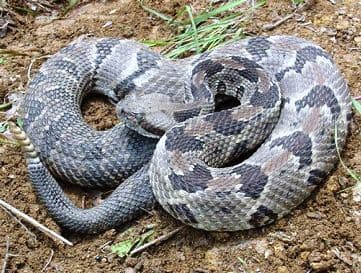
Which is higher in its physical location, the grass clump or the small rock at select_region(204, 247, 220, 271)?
the grass clump

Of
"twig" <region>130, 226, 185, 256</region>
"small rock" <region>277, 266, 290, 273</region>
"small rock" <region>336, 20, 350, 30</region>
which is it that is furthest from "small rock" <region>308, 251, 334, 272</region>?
"small rock" <region>336, 20, 350, 30</region>

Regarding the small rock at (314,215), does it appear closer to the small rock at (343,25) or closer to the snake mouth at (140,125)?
the snake mouth at (140,125)

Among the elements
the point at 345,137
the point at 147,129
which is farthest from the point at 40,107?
the point at 345,137

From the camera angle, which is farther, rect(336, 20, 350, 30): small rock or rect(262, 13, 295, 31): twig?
rect(262, 13, 295, 31): twig

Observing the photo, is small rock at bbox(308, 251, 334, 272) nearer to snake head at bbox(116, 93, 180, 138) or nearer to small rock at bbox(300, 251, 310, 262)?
small rock at bbox(300, 251, 310, 262)

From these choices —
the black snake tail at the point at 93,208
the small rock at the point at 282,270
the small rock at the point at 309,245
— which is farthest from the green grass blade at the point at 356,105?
the black snake tail at the point at 93,208

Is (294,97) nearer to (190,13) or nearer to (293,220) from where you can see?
(293,220)

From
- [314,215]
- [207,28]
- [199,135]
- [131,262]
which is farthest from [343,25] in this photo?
[131,262]
